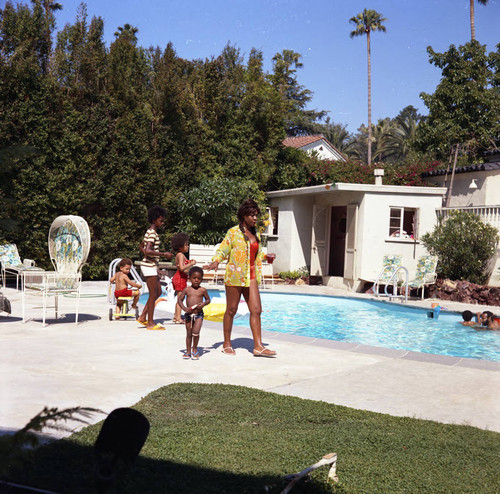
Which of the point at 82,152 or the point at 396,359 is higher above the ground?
the point at 82,152

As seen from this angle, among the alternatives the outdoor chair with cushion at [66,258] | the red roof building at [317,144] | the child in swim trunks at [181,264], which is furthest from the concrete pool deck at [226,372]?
the red roof building at [317,144]

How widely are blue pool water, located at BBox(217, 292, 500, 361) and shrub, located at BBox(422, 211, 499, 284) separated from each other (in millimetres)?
2509

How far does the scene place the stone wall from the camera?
14320 mm

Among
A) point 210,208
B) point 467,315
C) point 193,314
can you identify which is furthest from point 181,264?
point 210,208

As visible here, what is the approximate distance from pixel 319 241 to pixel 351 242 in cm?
182

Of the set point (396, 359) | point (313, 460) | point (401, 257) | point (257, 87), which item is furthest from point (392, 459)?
point (257, 87)

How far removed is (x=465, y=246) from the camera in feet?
49.8

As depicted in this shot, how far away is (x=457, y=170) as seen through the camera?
60.2 ft

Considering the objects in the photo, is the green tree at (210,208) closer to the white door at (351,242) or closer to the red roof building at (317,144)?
the white door at (351,242)

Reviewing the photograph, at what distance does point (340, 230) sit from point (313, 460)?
17134mm

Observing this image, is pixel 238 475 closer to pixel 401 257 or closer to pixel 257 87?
pixel 401 257

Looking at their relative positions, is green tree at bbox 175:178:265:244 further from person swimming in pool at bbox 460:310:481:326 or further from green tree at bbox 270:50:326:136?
green tree at bbox 270:50:326:136

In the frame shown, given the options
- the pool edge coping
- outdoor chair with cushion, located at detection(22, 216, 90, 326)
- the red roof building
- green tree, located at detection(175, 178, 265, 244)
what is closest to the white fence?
green tree, located at detection(175, 178, 265, 244)

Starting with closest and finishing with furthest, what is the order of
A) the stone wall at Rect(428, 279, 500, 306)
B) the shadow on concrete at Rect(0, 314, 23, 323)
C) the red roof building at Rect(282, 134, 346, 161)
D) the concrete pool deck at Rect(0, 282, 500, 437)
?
the concrete pool deck at Rect(0, 282, 500, 437), the shadow on concrete at Rect(0, 314, 23, 323), the stone wall at Rect(428, 279, 500, 306), the red roof building at Rect(282, 134, 346, 161)
